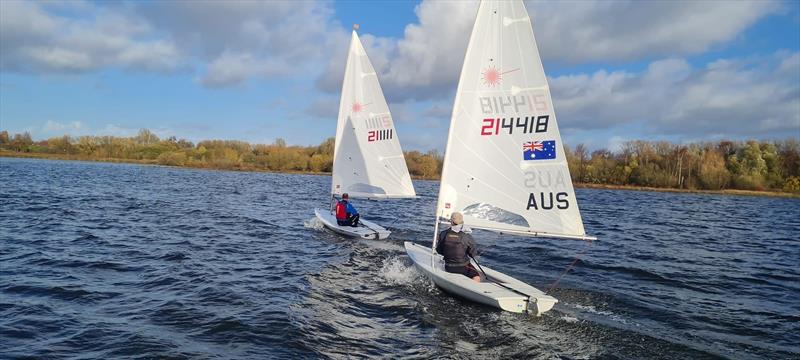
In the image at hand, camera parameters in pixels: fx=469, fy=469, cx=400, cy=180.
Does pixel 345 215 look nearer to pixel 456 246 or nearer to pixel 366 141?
pixel 366 141

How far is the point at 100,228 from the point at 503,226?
53.8 ft

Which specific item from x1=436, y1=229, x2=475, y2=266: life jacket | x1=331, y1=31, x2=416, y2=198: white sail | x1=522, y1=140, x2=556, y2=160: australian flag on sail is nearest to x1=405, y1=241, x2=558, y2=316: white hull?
x1=436, y1=229, x2=475, y2=266: life jacket

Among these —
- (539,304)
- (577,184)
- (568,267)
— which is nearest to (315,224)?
(568,267)

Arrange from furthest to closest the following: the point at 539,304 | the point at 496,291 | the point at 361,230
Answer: the point at 361,230, the point at 496,291, the point at 539,304

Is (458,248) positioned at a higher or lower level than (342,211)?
lower

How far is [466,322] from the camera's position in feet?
29.8

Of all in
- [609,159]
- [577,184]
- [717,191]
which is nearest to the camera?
Result: [717,191]

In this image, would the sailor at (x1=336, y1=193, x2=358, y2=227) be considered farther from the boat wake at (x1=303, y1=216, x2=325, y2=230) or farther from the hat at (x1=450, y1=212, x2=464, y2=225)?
the hat at (x1=450, y1=212, x2=464, y2=225)

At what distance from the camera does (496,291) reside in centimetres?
952

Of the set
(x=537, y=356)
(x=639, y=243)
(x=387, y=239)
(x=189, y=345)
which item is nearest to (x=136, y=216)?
(x=387, y=239)

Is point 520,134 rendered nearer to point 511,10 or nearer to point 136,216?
point 511,10

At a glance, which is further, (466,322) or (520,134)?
(520,134)

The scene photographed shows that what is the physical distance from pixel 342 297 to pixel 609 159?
10145 centimetres

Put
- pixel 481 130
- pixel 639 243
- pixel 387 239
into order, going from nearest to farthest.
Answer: pixel 481 130, pixel 387 239, pixel 639 243
